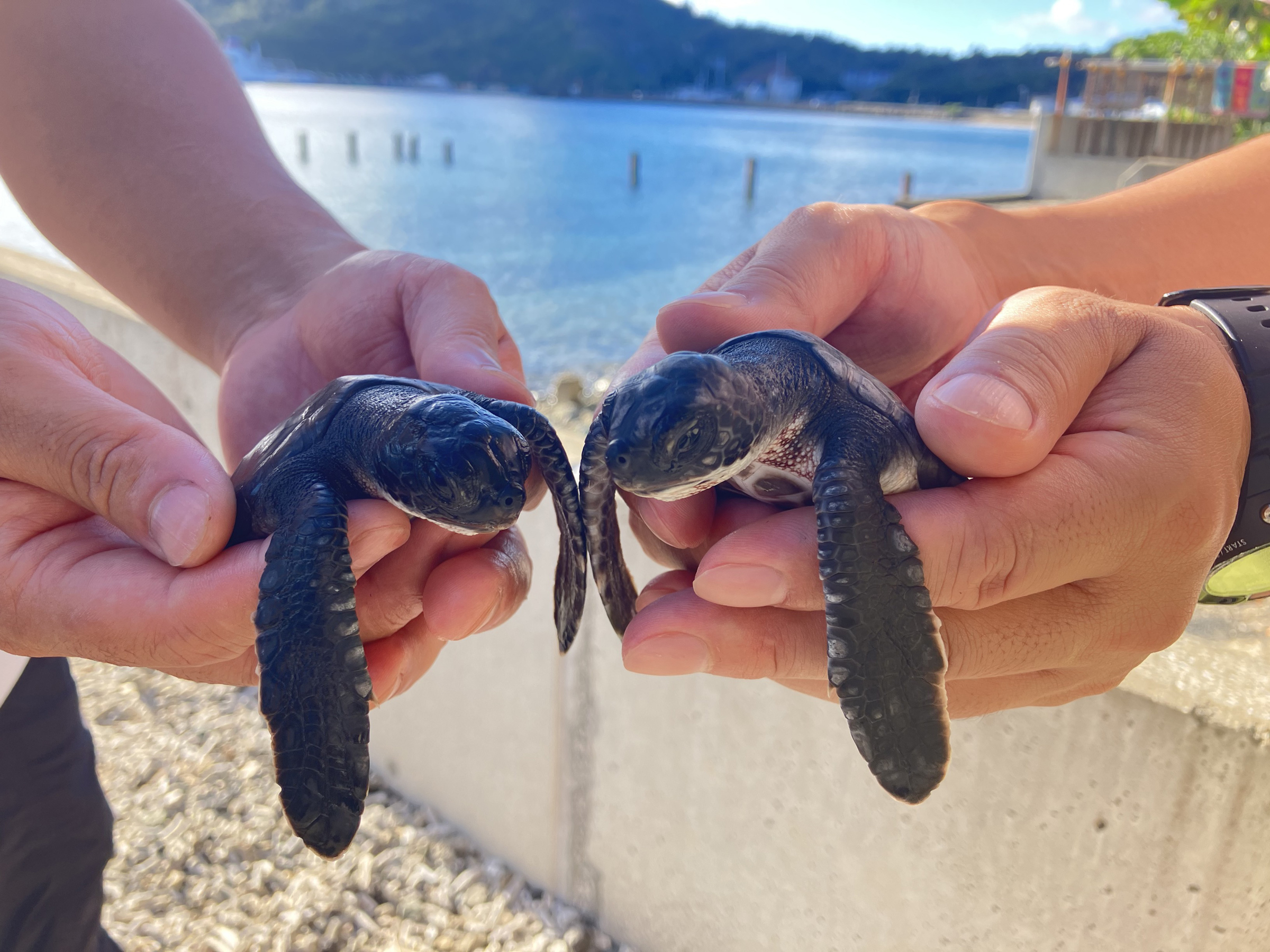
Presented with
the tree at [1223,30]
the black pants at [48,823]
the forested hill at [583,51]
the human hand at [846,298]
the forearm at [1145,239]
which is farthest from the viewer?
the forested hill at [583,51]

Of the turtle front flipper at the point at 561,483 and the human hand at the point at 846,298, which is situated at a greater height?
the human hand at the point at 846,298

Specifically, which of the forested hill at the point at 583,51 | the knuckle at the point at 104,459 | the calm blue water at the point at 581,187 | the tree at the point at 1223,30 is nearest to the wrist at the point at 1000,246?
the knuckle at the point at 104,459

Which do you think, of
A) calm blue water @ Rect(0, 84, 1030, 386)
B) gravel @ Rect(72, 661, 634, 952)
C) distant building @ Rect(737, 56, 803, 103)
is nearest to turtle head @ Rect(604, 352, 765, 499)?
gravel @ Rect(72, 661, 634, 952)

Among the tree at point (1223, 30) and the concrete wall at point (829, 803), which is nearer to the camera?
the concrete wall at point (829, 803)

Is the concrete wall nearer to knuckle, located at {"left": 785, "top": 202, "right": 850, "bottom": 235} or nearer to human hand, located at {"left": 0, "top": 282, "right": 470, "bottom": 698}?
knuckle, located at {"left": 785, "top": 202, "right": 850, "bottom": 235}

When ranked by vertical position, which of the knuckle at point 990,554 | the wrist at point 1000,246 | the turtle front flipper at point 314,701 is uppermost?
the wrist at point 1000,246

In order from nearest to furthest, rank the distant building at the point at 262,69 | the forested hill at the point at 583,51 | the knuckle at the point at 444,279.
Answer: the knuckle at the point at 444,279, the forested hill at the point at 583,51, the distant building at the point at 262,69

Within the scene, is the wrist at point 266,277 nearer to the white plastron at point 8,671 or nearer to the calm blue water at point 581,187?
the white plastron at point 8,671
